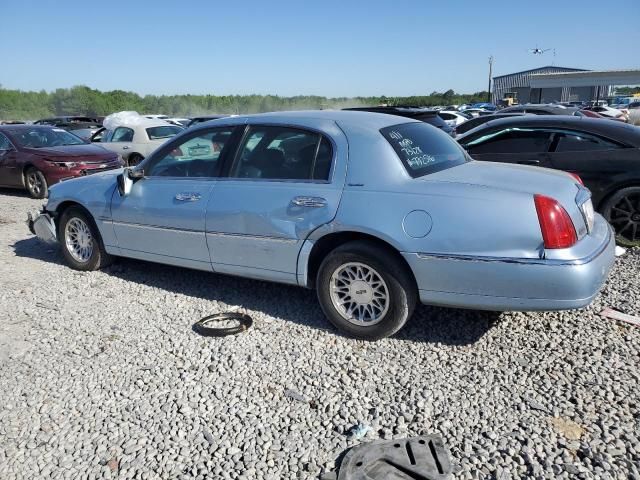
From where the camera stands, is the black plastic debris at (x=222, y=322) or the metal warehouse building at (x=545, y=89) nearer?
the black plastic debris at (x=222, y=322)

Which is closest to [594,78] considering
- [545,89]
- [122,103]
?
[545,89]

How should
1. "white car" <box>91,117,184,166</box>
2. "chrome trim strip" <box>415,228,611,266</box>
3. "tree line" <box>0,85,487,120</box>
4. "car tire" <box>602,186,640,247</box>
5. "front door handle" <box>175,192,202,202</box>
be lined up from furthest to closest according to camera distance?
"tree line" <box>0,85,487,120</box> → "white car" <box>91,117,184,166</box> → "car tire" <box>602,186,640,247</box> → "front door handle" <box>175,192,202,202</box> → "chrome trim strip" <box>415,228,611,266</box>

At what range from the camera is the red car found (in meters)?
9.95

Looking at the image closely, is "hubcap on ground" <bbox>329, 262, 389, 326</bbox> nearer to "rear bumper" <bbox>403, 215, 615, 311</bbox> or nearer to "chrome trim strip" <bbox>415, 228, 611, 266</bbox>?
"rear bumper" <bbox>403, 215, 615, 311</bbox>

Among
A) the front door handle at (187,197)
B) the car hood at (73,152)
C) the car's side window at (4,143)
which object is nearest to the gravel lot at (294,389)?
the front door handle at (187,197)

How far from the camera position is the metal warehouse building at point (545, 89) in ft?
201

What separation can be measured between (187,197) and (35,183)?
734 cm

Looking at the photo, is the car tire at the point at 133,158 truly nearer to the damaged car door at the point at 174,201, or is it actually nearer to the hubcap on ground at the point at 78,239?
the hubcap on ground at the point at 78,239

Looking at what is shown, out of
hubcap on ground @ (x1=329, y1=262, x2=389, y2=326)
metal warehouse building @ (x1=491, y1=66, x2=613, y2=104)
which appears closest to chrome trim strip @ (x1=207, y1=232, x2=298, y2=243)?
hubcap on ground @ (x1=329, y1=262, x2=389, y2=326)

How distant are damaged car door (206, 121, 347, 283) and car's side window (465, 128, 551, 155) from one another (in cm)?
331

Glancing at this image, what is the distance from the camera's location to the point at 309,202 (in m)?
3.74

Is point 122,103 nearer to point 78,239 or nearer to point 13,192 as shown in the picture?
point 13,192

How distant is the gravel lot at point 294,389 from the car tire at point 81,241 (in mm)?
811

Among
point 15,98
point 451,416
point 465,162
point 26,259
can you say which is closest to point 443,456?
point 451,416
